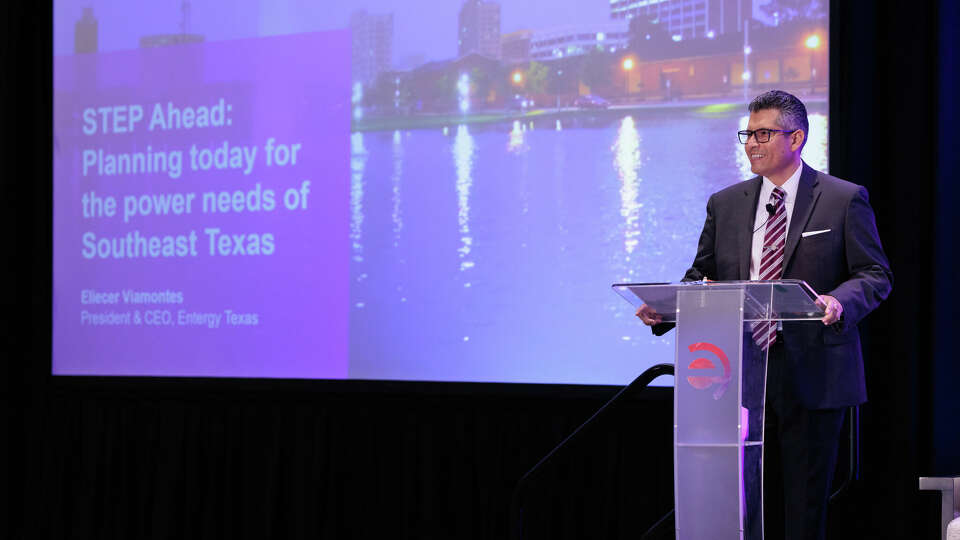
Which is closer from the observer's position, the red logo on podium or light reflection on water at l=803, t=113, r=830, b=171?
the red logo on podium

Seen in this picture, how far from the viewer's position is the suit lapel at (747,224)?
2.94 metres

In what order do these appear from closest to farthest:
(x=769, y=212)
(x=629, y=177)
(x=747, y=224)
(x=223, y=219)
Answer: (x=769, y=212), (x=747, y=224), (x=629, y=177), (x=223, y=219)

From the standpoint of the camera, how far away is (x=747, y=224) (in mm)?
2967

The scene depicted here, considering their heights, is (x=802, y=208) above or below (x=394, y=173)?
below

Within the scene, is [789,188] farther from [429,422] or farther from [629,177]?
[429,422]

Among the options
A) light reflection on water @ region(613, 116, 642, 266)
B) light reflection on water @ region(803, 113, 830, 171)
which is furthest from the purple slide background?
light reflection on water @ region(803, 113, 830, 171)

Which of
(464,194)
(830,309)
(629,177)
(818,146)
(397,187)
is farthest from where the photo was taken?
(397,187)

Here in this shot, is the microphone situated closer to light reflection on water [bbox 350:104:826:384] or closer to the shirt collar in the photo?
the shirt collar

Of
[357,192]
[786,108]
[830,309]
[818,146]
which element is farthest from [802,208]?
[357,192]

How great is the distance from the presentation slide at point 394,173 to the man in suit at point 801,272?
1.11 metres

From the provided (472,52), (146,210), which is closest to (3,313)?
(146,210)

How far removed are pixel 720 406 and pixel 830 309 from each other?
0.40 meters

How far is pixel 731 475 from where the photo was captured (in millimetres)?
2250

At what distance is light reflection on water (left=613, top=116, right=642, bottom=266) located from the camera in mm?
4223
